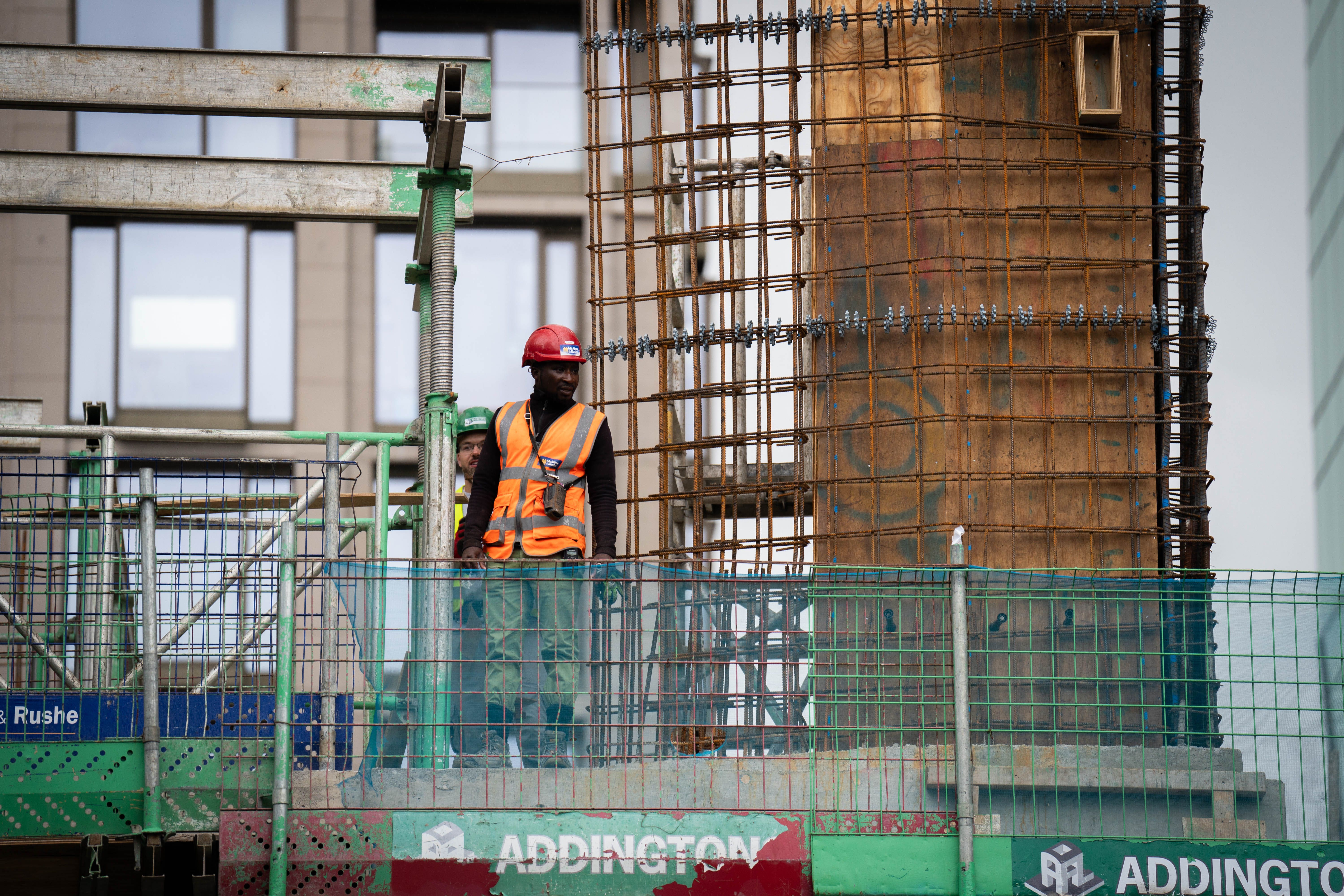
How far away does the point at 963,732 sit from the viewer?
788 cm

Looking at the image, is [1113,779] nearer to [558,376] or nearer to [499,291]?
[558,376]

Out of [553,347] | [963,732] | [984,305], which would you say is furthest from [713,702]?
[984,305]

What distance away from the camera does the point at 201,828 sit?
789 cm

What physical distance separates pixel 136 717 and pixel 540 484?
7.54 feet

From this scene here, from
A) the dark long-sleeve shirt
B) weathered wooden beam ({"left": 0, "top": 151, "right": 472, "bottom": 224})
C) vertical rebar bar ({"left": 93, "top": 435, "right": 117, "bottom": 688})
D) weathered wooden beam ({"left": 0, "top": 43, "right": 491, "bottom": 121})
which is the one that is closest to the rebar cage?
vertical rebar bar ({"left": 93, "top": 435, "right": 117, "bottom": 688})

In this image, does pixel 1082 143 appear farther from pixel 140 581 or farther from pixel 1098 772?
pixel 140 581

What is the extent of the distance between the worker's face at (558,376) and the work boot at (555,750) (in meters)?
1.87

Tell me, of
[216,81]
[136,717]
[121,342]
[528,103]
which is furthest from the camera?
[528,103]

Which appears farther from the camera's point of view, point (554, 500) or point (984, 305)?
point (984, 305)

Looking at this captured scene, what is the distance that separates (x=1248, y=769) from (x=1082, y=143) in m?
4.67

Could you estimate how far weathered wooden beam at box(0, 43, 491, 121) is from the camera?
10625mm

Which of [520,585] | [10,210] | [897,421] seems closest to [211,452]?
[10,210]

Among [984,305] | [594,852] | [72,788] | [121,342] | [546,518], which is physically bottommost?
[594,852]

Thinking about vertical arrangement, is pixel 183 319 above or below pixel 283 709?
above
